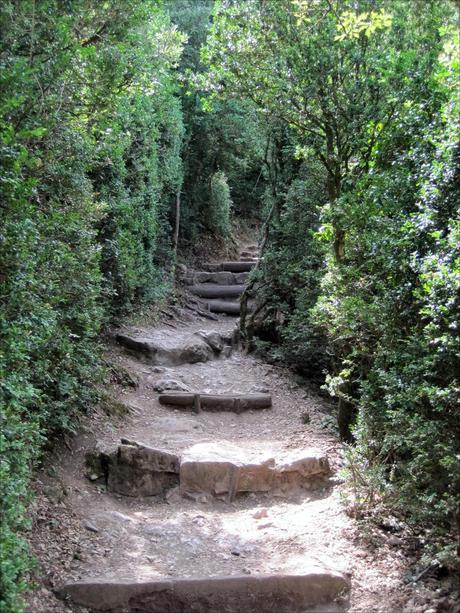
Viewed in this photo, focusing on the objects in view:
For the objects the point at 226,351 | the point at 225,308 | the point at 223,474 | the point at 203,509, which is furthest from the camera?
the point at 225,308

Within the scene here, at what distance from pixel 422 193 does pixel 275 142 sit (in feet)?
22.1

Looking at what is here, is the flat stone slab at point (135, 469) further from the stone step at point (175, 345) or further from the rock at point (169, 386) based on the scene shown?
the stone step at point (175, 345)

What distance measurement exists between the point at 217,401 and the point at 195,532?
3300 mm

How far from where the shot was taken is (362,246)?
19.5 ft

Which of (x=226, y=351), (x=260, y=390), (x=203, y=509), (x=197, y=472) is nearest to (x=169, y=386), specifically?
(x=260, y=390)

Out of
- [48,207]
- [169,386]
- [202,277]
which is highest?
[48,207]

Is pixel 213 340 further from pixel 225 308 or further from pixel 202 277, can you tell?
pixel 202 277

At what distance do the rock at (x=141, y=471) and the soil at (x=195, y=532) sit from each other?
0.12m

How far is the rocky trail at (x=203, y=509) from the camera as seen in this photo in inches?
169

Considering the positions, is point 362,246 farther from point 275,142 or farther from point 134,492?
point 275,142

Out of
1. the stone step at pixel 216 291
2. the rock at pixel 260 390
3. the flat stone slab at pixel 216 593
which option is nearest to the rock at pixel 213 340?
the rock at pixel 260 390

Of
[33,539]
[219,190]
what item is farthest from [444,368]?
[219,190]

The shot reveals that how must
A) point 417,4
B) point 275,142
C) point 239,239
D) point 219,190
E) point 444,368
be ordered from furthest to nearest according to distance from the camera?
point 239,239 → point 219,190 → point 275,142 → point 417,4 → point 444,368

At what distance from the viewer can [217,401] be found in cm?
852
